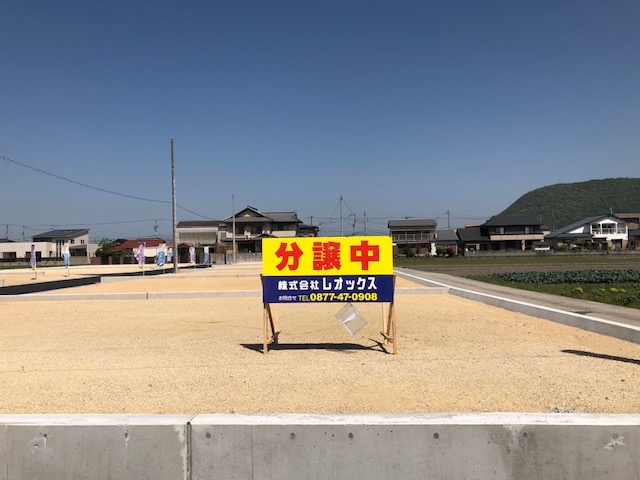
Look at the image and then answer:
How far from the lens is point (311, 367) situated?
227 inches

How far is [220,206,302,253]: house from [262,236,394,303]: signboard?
60095 millimetres

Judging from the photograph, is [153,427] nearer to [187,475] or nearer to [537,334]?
[187,475]

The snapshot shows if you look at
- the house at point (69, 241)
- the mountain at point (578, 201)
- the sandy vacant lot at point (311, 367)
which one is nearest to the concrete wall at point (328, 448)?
the sandy vacant lot at point (311, 367)

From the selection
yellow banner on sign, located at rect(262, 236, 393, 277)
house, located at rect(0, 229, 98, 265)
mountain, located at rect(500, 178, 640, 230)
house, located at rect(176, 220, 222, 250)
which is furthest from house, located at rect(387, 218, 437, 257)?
mountain, located at rect(500, 178, 640, 230)

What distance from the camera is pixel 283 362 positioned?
6.08 meters

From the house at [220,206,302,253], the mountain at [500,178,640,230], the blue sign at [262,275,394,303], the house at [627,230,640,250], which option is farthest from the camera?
A: the mountain at [500,178,640,230]

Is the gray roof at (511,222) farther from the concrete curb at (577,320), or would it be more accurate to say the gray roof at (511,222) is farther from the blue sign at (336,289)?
the blue sign at (336,289)

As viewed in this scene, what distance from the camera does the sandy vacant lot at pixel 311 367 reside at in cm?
436

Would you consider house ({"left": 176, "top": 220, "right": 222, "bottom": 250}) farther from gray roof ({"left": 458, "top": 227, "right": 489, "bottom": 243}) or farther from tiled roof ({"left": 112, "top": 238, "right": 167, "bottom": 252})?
gray roof ({"left": 458, "top": 227, "right": 489, "bottom": 243})

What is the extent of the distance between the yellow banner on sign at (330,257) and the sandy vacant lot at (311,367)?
3.89 feet

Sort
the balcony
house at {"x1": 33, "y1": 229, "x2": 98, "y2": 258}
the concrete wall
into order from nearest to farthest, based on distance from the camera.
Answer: the concrete wall → the balcony → house at {"x1": 33, "y1": 229, "x2": 98, "y2": 258}

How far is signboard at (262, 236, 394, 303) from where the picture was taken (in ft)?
21.4

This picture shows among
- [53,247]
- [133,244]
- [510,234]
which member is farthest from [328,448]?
[133,244]

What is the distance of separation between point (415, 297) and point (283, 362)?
894cm
